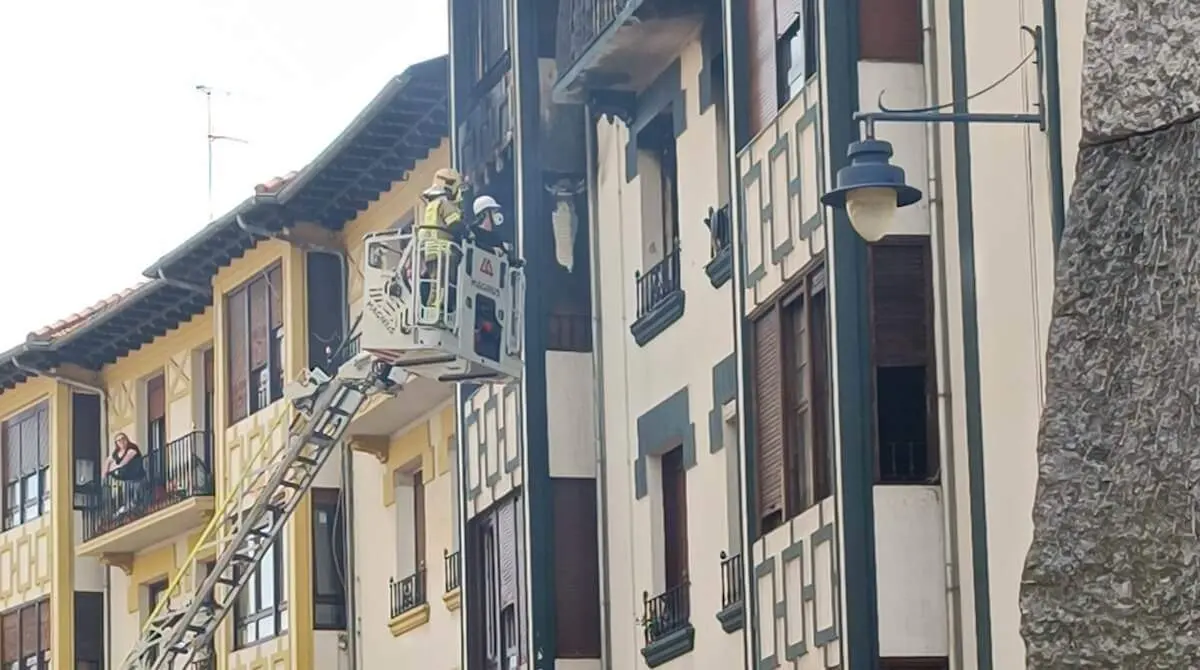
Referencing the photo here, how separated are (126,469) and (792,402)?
2177 cm

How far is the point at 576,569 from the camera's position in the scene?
2627 centimetres

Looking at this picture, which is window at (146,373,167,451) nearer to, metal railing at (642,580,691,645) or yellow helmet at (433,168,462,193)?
yellow helmet at (433,168,462,193)

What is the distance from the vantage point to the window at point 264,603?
35781mm

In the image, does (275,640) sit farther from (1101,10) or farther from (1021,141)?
(1101,10)

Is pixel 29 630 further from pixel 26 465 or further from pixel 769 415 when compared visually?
pixel 769 415

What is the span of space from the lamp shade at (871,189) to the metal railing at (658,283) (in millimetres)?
10138

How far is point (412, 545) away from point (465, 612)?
15.7 ft

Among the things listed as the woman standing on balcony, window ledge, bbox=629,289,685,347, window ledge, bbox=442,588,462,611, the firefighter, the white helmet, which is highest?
the white helmet

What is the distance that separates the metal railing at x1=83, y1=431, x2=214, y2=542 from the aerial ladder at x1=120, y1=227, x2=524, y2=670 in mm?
1053

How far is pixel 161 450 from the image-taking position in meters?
40.2

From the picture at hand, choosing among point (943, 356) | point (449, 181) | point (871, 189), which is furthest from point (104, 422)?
point (871, 189)

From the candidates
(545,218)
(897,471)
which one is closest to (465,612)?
(545,218)

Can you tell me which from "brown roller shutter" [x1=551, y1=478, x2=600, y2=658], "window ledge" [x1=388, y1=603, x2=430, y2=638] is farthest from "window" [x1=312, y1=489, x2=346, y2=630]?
"brown roller shutter" [x1=551, y1=478, x2=600, y2=658]

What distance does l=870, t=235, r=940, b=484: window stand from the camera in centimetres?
1855
